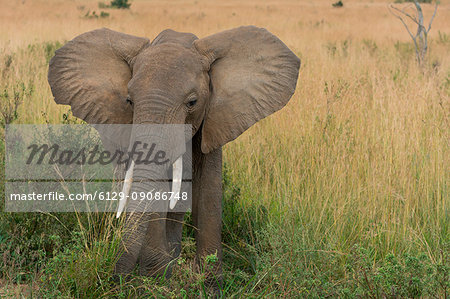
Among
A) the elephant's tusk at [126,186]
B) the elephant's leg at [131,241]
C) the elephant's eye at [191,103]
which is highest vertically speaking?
the elephant's eye at [191,103]

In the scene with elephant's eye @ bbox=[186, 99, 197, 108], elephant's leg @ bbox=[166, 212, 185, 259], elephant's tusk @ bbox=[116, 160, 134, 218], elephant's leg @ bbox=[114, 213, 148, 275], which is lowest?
elephant's leg @ bbox=[166, 212, 185, 259]

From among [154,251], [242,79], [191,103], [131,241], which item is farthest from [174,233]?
[242,79]

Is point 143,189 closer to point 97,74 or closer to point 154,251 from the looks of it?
point 154,251

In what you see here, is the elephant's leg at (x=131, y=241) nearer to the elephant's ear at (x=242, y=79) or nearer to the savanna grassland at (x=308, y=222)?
the savanna grassland at (x=308, y=222)

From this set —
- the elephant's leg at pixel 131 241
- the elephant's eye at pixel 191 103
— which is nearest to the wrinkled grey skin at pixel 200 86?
the elephant's eye at pixel 191 103

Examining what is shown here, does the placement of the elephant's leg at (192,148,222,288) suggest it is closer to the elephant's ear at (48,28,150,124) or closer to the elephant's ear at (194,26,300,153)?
the elephant's ear at (194,26,300,153)

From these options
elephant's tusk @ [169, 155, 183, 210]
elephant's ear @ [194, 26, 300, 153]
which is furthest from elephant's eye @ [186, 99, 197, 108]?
elephant's tusk @ [169, 155, 183, 210]

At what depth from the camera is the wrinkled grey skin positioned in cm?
385

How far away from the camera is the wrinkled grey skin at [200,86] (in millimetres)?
3852

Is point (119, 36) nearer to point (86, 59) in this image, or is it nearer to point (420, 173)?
point (86, 59)

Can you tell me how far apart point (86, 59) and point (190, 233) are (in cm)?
172

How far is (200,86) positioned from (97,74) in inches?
29.5

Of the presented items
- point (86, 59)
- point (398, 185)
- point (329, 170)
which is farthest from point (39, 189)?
point (398, 185)

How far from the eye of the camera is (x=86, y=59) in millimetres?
4078
